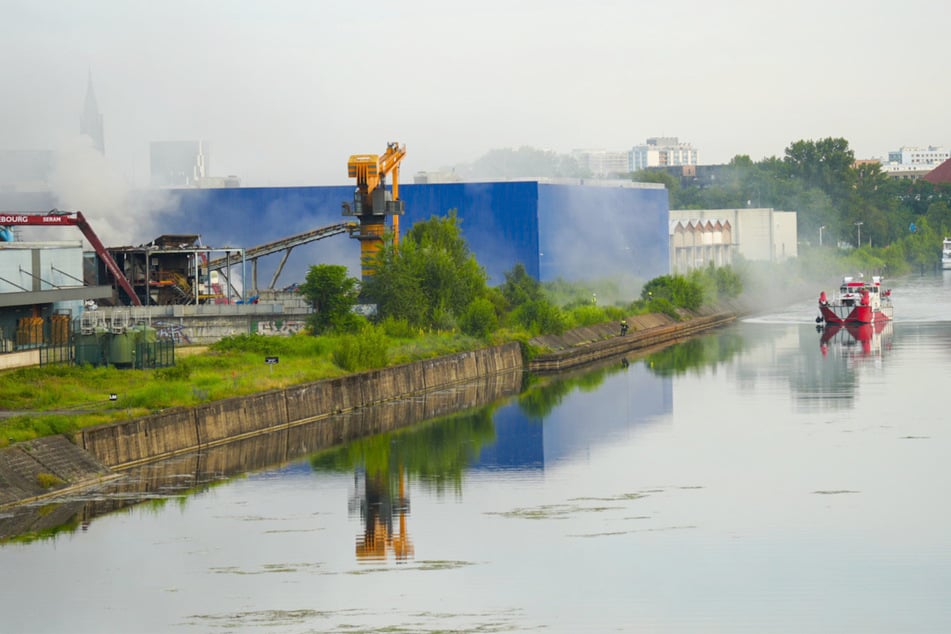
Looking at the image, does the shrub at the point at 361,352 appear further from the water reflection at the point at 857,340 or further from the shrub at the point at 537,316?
the water reflection at the point at 857,340

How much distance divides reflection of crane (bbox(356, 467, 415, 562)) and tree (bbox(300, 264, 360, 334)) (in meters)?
17.4

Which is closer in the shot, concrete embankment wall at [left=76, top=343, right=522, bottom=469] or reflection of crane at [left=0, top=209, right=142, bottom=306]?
concrete embankment wall at [left=76, top=343, right=522, bottom=469]

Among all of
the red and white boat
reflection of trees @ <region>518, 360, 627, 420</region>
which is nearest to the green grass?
reflection of trees @ <region>518, 360, 627, 420</region>

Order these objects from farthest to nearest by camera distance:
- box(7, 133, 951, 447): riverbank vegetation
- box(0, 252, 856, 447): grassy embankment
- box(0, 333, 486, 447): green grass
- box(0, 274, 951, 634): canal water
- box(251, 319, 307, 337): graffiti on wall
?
1. box(251, 319, 307, 337): graffiti on wall
2. box(7, 133, 951, 447): riverbank vegetation
3. box(0, 252, 856, 447): grassy embankment
4. box(0, 333, 486, 447): green grass
5. box(0, 274, 951, 634): canal water

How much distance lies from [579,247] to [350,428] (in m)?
36.5

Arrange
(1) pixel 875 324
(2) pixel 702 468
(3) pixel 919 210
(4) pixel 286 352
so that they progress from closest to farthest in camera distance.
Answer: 1. (2) pixel 702 468
2. (4) pixel 286 352
3. (1) pixel 875 324
4. (3) pixel 919 210

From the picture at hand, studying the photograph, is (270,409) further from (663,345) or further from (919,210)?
(919,210)

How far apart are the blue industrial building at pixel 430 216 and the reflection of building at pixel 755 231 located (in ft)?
123

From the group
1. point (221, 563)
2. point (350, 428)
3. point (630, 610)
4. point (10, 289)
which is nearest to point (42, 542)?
point (221, 563)

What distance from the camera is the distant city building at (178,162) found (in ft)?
286

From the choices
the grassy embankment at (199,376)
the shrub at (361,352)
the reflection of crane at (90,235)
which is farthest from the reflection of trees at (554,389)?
the reflection of crane at (90,235)

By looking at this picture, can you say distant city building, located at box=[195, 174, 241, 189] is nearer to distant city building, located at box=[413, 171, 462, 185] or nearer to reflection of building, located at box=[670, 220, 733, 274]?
distant city building, located at box=[413, 171, 462, 185]

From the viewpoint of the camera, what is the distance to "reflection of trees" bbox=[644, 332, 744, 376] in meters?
61.5

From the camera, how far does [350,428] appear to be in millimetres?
41375
